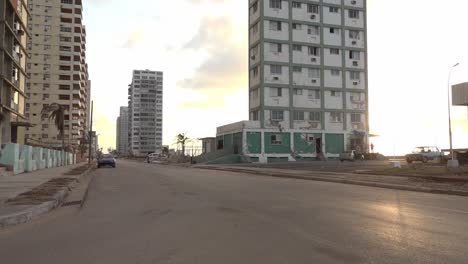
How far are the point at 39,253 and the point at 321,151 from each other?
6571 centimetres

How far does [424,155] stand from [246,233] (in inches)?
1727

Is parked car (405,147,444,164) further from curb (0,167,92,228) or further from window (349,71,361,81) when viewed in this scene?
curb (0,167,92,228)

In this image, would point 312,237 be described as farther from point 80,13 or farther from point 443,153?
point 80,13

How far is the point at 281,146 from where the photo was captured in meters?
68.9

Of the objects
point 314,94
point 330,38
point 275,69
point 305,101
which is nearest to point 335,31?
point 330,38

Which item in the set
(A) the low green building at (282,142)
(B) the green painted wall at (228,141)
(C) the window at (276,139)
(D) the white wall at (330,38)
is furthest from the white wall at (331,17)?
(B) the green painted wall at (228,141)

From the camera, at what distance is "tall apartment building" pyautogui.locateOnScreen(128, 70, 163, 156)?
634 ft

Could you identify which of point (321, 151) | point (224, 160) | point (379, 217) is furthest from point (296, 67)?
point (379, 217)

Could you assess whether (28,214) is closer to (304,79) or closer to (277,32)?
(277,32)

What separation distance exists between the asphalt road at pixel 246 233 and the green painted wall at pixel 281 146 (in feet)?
177

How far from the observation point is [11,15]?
4944 cm

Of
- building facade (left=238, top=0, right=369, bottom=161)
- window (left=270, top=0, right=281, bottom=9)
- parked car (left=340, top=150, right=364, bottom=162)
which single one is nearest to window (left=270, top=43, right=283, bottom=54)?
building facade (left=238, top=0, right=369, bottom=161)

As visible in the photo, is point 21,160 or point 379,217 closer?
point 379,217

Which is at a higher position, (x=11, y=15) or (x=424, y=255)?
(x=11, y=15)
